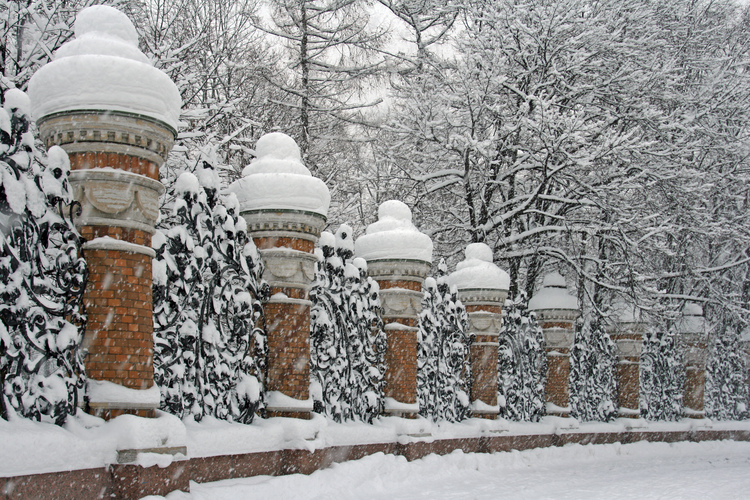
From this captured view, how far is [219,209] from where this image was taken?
5590 mm

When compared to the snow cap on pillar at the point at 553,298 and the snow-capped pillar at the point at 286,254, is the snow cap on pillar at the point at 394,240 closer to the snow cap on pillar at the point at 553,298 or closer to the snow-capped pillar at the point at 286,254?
the snow-capped pillar at the point at 286,254

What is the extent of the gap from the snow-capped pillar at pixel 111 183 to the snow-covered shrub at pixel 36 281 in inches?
4.3

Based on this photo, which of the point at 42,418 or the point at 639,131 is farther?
the point at 639,131

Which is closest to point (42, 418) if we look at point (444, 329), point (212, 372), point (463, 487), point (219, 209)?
point (212, 372)

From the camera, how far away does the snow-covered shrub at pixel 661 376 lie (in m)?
14.0

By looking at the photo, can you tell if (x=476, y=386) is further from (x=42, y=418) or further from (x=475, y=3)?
(x=475, y=3)

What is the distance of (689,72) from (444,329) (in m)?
10.3

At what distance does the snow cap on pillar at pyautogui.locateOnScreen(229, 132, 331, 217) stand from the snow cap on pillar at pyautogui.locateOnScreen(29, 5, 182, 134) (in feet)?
5.15

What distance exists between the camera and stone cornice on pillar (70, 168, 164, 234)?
4246 mm

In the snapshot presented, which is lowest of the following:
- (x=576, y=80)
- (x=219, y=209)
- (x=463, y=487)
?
(x=463, y=487)

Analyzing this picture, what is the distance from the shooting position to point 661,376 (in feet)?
47.1

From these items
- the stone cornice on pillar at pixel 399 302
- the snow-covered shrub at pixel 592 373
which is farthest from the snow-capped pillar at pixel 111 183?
the snow-covered shrub at pixel 592 373

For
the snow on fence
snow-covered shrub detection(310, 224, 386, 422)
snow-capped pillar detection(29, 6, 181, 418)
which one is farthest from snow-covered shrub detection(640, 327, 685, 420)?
snow-capped pillar detection(29, 6, 181, 418)

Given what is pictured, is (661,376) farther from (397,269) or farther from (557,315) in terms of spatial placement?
(397,269)
